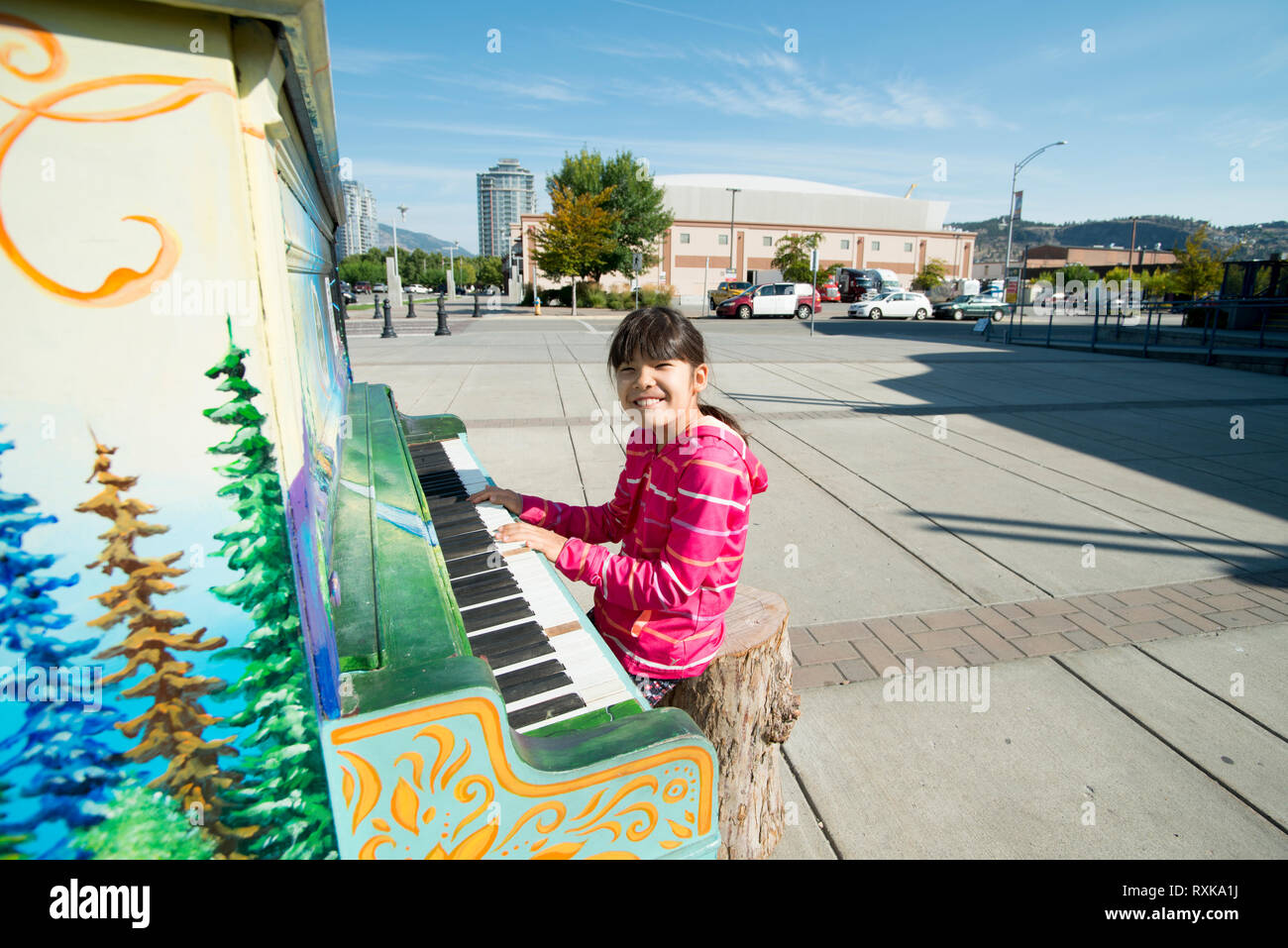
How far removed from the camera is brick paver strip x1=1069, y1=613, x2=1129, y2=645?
11.7 ft

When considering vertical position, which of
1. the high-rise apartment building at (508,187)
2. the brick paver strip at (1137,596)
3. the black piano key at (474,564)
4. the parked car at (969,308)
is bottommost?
the brick paver strip at (1137,596)

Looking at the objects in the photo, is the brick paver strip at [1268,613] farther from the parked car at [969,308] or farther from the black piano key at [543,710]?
the parked car at [969,308]

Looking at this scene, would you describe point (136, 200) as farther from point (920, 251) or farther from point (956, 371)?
point (920, 251)

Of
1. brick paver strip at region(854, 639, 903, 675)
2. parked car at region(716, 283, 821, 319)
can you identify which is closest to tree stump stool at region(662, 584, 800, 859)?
brick paver strip at region(854, 639, 903, 675)

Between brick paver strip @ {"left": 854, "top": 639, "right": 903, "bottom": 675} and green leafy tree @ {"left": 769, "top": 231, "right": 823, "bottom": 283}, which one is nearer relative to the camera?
brick paver strip @ {"left": 854, "top": 639, "right": 903, "bottom": 675}

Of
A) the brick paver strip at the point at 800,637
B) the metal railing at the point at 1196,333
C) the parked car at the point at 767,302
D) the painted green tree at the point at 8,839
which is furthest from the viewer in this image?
the parked car at the point at 767,302

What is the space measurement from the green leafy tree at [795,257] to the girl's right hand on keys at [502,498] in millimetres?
55587

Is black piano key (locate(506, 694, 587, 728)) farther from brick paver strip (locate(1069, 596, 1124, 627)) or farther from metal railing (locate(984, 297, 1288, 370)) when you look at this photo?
metal railing (locate(984, 297, 1288, 370))

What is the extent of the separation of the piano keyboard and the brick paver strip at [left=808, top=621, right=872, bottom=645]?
1.81 metres

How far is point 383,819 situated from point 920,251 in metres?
78.6

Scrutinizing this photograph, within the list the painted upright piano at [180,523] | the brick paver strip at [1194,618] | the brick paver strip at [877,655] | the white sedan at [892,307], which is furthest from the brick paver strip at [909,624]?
the white sedan at [892,307]

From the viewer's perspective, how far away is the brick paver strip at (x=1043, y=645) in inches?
137
